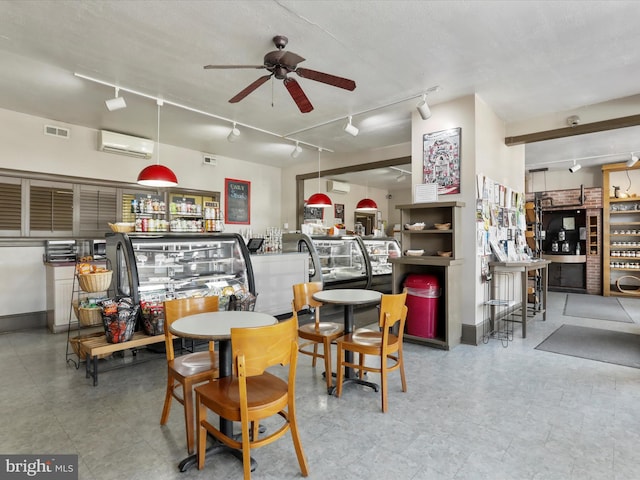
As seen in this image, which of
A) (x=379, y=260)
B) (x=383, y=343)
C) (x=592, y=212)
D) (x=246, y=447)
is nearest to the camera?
(x=246, y=447)

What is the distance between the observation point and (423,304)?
4.56 m

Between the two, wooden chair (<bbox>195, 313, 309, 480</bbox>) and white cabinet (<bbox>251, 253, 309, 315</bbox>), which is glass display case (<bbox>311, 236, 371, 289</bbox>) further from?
wooden chair (<bbox>195, 313, 309, 480</bbox>)

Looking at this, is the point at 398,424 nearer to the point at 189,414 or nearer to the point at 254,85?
the point at 189,414

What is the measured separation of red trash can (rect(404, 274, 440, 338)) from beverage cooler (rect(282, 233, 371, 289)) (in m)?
1.92

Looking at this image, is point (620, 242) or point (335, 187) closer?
point (620, 242)

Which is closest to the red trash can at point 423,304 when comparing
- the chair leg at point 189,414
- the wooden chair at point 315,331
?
the wooden chair at point 315,331

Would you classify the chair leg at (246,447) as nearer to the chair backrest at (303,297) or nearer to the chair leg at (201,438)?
the chair leg at (201,438)

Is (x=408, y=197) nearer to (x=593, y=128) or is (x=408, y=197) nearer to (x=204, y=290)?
(x=593, y=128)

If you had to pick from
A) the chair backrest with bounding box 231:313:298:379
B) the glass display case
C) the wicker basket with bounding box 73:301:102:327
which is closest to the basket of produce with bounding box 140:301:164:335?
the wicker basket with bounding box 73:301:102:327

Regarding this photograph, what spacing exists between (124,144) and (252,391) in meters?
5.71

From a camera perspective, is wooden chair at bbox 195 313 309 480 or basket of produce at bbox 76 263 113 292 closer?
wooden chair at bbox 195 313 309 480

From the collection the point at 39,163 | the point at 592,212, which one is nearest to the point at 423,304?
the point at 39,163

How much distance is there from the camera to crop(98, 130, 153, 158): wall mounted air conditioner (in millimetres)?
6039

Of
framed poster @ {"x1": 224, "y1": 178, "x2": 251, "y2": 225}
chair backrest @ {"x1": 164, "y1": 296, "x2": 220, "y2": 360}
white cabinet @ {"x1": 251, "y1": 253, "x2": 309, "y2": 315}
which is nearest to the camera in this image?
chair backrest @ {"x1": 164, "y1": 296, "x2": 220, "y2": 360}
